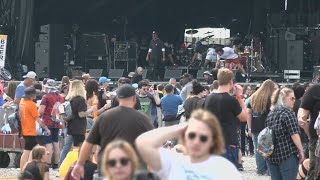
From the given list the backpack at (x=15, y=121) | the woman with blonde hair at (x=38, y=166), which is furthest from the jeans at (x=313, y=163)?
the backpack at (x=15, y=121)

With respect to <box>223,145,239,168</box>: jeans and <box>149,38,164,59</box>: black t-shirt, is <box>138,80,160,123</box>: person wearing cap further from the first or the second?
<box>149,38,164,59</box>: black t-shirt

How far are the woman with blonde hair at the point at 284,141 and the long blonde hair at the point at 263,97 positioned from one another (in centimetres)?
189

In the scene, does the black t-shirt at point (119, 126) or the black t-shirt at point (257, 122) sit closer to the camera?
the black t-shirt at point (119, 126)

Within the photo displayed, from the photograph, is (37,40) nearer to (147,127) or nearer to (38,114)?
(38,114)

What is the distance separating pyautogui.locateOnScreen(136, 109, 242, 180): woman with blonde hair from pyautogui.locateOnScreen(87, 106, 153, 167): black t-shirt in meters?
2.59

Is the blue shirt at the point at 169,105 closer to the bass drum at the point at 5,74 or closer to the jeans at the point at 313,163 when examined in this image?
the jeans at the point at 313,163

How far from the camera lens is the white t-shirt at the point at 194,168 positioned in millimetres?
6195

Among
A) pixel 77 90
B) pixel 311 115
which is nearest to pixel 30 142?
pixel 77 90

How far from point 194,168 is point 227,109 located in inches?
189

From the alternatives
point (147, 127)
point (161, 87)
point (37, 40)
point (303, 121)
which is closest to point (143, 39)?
point (37, 40)

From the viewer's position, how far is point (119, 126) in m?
9.03

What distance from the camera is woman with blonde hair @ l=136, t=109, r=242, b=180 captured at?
6027 mm

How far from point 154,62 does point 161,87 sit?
420 inches

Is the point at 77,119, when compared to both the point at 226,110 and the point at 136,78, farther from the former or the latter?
the point at 136,78
